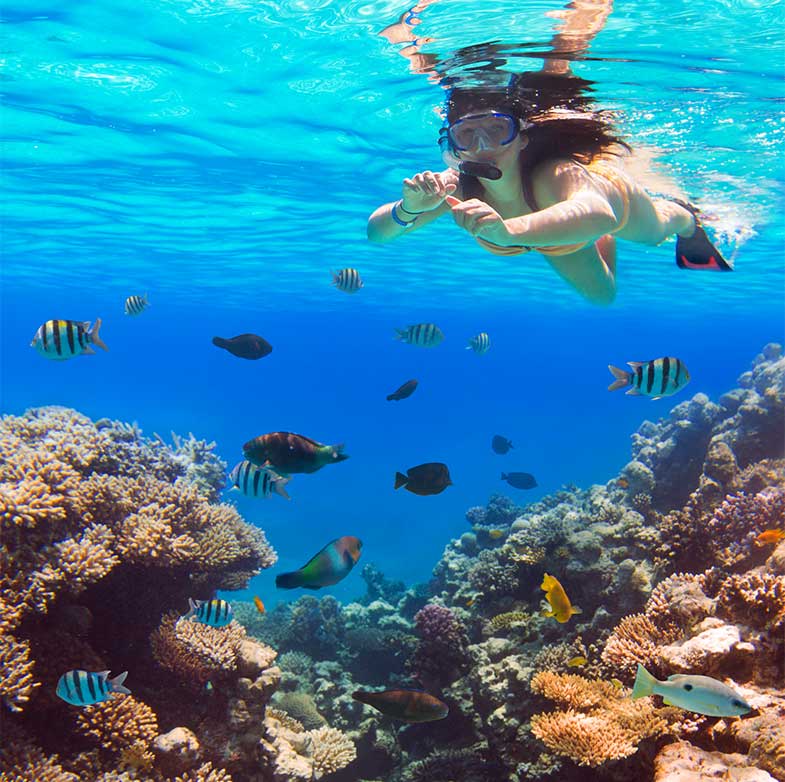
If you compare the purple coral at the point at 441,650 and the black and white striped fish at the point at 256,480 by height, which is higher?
the black and white striped fish at the point at 256,480

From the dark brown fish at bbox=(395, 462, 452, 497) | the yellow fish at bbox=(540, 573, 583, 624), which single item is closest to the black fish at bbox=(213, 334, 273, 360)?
the dark brown fish at bbox=(395, 462, 452, 497)

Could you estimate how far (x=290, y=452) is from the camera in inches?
207

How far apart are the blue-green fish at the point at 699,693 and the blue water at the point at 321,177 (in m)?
7.14

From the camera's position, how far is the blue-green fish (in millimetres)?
3852

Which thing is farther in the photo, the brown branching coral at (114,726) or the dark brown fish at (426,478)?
the dark brown fish at (426,478)

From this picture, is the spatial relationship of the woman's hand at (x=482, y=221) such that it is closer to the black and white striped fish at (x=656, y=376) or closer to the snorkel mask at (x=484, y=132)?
the snorkel mask at (x=484, y=132)

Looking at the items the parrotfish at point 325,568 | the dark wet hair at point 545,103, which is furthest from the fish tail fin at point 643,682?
the dark wet hair at point 545,103

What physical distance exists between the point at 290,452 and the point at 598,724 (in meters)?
3.68

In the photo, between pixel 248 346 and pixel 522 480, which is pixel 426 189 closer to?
pixel 248 346

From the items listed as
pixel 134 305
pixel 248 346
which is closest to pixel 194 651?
pixel 248 346

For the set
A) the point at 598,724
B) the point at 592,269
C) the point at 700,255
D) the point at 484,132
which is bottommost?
the point at 598,724

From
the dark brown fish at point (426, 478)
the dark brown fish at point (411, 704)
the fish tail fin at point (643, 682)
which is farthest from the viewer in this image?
the dark brown fish at point (426, 478)

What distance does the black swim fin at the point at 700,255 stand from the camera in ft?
18.6

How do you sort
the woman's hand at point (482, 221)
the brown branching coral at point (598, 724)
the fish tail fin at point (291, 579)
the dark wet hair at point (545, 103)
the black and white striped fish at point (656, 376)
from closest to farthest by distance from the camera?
the woman's hand at point (482, 221), the brown branching coral at point (598, 724), the fish tail fin at point (291, 579), the black and white striped fish at point (656, 376), the dark wet hair at point (545, 103)
